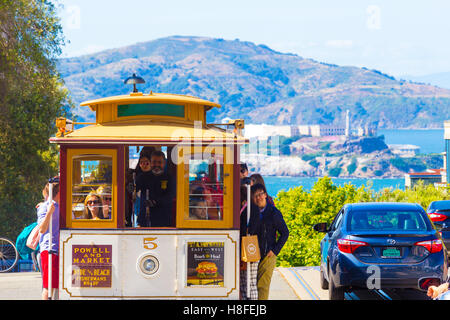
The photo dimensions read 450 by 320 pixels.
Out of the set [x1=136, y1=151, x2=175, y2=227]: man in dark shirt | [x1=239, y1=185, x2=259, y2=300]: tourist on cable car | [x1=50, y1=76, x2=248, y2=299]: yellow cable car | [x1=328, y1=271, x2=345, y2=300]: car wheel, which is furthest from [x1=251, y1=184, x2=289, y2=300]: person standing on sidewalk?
[x1=328, y1=271, x2=345, y2=300]: car wheel

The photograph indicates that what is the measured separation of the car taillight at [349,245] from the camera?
33.6ft

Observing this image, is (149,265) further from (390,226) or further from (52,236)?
(390,226)

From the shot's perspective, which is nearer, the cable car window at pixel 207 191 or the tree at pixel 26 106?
the cable car window at pixel 207 191

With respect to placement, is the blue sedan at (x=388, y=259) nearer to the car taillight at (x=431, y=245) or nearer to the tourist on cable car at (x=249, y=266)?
the car taillight at (x=431, y=245)

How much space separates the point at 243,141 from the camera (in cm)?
877

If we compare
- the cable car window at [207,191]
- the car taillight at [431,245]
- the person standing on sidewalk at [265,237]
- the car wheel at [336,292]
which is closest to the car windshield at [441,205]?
the car taillight at [431,245]

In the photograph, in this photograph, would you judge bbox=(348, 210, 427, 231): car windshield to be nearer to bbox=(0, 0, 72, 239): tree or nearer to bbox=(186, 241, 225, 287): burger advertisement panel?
bbox=(186, 241, 225, 287): burger advertisement panel

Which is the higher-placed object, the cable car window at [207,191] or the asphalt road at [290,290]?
the cable car window at [207,191]

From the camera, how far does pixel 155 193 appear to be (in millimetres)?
9086

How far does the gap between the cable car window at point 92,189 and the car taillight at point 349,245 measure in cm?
350

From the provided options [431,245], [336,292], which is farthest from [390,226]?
[336,292]
